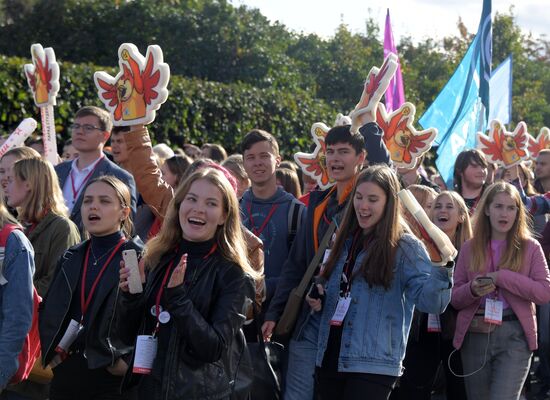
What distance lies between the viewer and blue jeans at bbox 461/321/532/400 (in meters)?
6.12

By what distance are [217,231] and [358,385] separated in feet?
3.65

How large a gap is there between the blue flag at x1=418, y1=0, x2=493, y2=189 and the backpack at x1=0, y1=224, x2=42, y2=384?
20.5ft

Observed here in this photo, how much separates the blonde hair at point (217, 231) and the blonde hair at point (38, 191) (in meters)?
1.74

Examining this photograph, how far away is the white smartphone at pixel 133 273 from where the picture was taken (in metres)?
4.16

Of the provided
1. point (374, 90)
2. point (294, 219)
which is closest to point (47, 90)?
point (294, 219)

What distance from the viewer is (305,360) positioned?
5.35 metres

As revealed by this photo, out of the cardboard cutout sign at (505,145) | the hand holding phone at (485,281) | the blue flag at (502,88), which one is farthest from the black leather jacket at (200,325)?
the blue flag at (502,88)

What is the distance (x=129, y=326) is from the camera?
428 centimetres

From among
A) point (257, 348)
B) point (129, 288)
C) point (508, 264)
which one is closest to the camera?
point (129, 288)

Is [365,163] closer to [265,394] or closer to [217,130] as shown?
[265,394]

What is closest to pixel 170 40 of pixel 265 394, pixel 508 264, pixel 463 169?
pixel 463 169

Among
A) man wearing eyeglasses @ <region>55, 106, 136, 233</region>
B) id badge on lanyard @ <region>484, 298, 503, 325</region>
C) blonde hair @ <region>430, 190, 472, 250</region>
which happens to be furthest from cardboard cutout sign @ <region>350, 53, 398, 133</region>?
man wearing eyeglasses @ <region>55, 106, 136, 233</region>

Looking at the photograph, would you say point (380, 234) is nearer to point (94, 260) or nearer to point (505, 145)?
point (94, 260)

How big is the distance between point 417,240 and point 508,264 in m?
1.58
